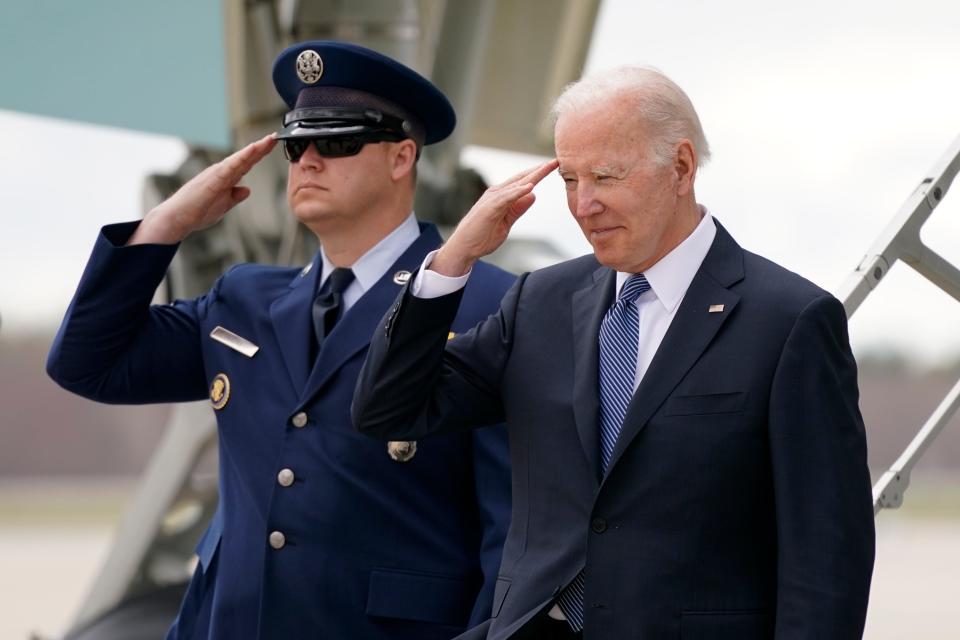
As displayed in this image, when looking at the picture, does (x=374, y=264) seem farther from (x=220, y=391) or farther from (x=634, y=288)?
(x=634, y=288)

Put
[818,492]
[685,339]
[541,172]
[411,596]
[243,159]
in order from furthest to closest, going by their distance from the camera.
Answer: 1. [243,159]
2. [411,596]
3. [541,172]
4. [685,339]
5. [818,492]

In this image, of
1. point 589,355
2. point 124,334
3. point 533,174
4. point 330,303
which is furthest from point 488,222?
point 124,334

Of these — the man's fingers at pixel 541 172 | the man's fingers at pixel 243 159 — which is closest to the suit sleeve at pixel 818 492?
the man's fingers at pixel 541 172

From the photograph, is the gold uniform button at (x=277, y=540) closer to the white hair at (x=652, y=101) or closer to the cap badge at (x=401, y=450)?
the cap badge at (x=401, y=450)

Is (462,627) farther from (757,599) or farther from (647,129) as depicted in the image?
(647,129)

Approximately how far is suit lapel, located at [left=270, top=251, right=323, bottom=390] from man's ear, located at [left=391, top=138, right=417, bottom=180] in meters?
0.24

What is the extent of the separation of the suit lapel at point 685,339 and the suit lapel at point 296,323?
0.84 meters

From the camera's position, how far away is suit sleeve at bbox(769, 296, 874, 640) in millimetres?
1910

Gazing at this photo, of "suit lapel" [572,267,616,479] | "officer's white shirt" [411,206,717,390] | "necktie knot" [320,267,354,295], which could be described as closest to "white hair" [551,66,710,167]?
"officer's white shirt" [411,206,717,390]

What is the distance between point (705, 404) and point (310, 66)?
117 centimetres

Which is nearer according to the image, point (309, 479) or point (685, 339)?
point (685, 339)

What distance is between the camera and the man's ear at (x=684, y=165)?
6.86 feet

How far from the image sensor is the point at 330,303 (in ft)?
9.04

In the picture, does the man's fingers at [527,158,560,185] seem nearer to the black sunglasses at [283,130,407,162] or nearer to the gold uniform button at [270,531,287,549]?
the black sunglasses at [283,130,407,162]
